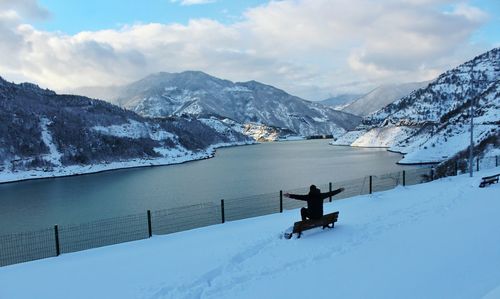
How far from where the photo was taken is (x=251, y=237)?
43.6 feet

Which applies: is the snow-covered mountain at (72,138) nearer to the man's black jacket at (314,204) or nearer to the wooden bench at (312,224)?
the man's black jacket at (314,204)

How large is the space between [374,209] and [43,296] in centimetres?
1241

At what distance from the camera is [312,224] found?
1327 cm

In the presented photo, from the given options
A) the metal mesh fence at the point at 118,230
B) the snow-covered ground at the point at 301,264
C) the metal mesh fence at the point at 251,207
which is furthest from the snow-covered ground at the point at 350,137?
the snow-covered ground at the point at 301,264

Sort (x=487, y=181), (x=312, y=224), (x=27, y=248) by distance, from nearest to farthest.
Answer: (x=312, y=224) < (x=27, y=248) < (x=487, y=181)

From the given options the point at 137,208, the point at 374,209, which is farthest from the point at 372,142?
the point at 374,209

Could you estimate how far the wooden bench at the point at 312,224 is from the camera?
41.6 feet

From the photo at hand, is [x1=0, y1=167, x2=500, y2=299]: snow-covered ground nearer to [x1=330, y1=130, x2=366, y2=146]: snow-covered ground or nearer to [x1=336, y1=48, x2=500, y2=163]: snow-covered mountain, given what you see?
[x1=336, y1=48, x2=500, y2=163]: snow-covered mountain

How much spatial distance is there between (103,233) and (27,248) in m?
4.09

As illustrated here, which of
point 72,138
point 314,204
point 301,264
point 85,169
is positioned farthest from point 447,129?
point 72,138

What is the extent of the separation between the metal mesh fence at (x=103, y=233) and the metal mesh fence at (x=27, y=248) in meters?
0.67

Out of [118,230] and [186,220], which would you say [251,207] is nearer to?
[186,220]

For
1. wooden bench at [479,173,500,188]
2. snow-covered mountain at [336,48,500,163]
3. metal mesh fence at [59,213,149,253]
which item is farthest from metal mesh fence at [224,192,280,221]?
snow-covered mountain at [336,48,500,163]

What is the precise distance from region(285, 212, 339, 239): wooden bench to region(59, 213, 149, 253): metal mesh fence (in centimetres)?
1112
